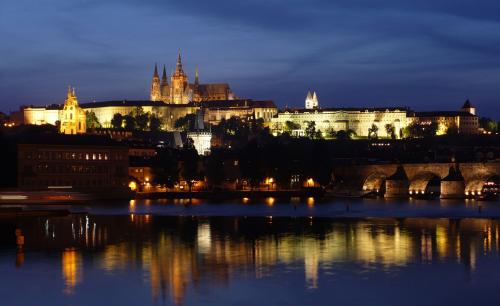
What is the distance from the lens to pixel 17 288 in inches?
1026

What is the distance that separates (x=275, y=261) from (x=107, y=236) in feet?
36.3

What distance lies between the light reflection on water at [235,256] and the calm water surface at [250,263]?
0.04 metres

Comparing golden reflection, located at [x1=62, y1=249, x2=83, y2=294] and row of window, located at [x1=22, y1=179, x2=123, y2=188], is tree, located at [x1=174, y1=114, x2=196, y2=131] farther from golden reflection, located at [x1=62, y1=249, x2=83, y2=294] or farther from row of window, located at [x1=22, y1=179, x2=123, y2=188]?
golden reflection, located at [x1=62, y1=249, x2=83, y2=294]

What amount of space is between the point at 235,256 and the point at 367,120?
157029mm

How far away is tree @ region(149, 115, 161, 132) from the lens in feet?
600

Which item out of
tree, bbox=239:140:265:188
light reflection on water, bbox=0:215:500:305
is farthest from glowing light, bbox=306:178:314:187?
light reflection on water, bbox=0:215:500:305

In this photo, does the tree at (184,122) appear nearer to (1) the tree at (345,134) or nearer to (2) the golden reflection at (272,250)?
(1) the tree at (345,134)

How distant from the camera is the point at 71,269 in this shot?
29.5 metres

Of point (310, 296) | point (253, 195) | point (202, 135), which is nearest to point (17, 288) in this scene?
point (310, 296)

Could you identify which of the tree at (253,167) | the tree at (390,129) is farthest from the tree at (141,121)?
the tree at (253,167)

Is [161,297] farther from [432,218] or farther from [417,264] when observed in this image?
[432,218]

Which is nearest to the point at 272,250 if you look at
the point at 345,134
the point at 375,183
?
the point at 375,183

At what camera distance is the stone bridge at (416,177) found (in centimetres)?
8312

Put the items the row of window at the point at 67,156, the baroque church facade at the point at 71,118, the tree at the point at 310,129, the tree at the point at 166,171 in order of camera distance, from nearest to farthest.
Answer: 1. the row of window at the point at 67,156
2. the tree at the point at 166,171
3. the baroque church facade at the point at 71,118
4. the tree at the point at 310,129
